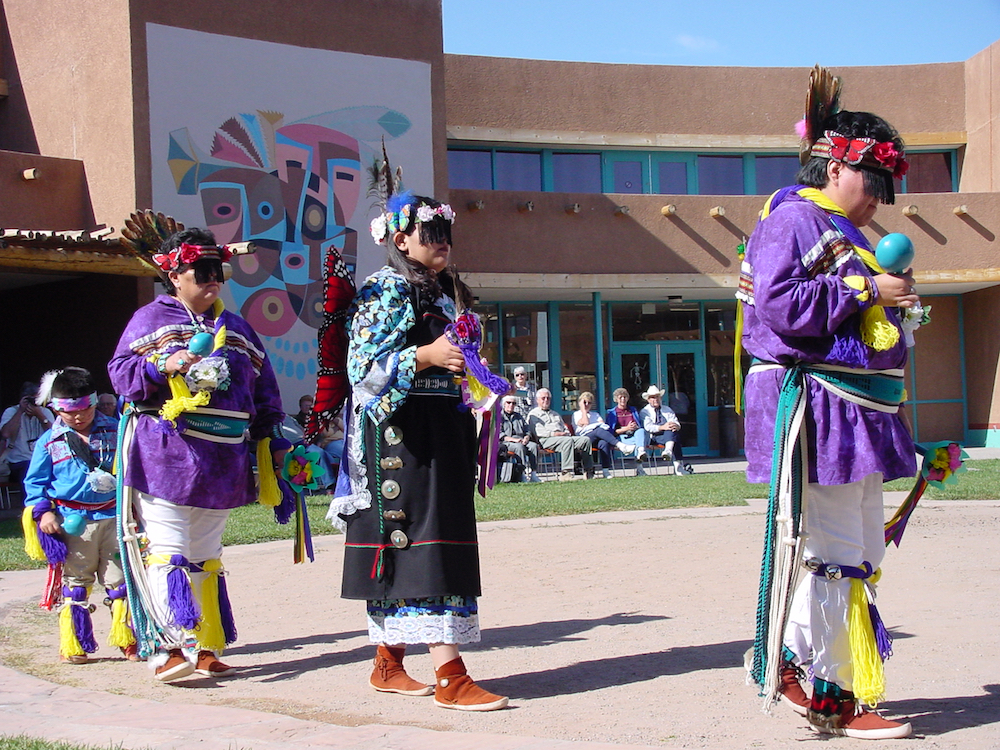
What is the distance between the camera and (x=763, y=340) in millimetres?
3783

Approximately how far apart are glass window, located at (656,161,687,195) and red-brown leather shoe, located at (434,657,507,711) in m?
17.8

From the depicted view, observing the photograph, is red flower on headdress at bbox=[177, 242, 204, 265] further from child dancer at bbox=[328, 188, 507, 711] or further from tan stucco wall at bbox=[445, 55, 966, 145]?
tan stucco wall at bbox=[445, 55, 966, 145]

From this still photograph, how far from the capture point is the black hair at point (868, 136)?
3.73m

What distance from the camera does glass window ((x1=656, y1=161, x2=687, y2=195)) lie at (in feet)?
68.5

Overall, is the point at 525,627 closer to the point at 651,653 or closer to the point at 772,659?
the point at 651,653

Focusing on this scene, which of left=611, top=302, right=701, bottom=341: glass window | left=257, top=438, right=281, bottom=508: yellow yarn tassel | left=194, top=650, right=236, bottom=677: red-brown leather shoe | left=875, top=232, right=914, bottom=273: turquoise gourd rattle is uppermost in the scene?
left=611, top=302, right=701, bottom=341: glass window

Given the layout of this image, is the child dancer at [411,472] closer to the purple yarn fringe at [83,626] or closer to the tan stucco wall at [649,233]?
the purple yarn fringe at [83,626]

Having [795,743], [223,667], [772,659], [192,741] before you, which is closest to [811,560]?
[772,659]

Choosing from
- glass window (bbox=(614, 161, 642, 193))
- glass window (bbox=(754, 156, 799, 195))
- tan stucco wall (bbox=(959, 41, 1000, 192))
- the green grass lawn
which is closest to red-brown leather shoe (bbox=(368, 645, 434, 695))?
the green grass lawn

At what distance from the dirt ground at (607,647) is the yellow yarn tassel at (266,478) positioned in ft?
2.49

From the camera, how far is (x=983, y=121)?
2084 cm

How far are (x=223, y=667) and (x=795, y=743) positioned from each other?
2.55 meters

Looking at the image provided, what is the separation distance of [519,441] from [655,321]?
6681 mm

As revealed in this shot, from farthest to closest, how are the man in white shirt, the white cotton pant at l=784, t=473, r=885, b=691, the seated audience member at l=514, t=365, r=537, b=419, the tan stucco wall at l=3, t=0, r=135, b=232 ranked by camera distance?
1. the seated audience member at l=514, t=365, r=537, b=419
2. the tan stucco wall at l=3, t=0, r=135, b=232
3. the man in white shirt
4. the white cotton pant at l=784, t=473, r=885, b=691
